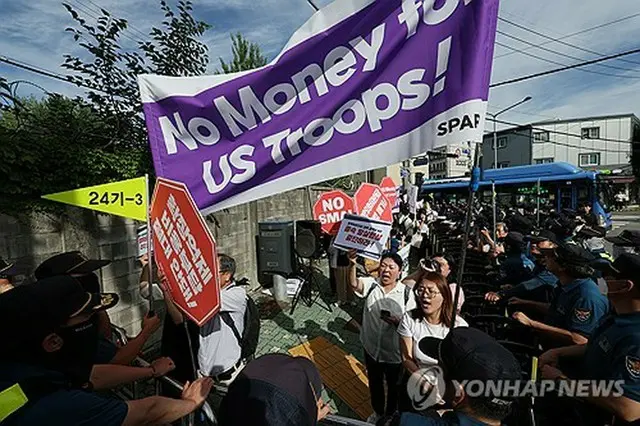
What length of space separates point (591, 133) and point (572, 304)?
5292cm

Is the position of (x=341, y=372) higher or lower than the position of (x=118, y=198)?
lower

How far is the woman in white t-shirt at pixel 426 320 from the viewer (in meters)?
2.48

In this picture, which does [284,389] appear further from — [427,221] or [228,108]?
[427,221]

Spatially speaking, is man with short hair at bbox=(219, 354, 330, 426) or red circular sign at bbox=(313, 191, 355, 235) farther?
red circular sign at bbox=(313, 191, 355, 235)

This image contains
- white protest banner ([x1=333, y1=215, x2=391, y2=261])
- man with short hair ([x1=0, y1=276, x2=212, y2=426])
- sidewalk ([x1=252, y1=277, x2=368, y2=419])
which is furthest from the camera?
sidewalk ([x1=252, y1=277, x2=368, y2=419])

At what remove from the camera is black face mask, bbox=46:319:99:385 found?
1.49 metres

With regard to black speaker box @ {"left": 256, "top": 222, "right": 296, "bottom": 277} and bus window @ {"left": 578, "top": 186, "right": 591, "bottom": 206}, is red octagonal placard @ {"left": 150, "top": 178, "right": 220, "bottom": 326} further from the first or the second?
bus window @ {"left": 578, "top": 186, "right": 591, "bottom": 206}

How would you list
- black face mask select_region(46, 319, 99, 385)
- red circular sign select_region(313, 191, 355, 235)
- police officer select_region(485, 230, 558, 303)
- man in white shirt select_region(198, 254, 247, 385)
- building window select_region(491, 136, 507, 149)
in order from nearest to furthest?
black face mask select_region(46, 319, 99, 385) → man in white shirt select_region(198, 254, 247, 385) → police officer select_region(485, 230, 558, 303) → red circular sign select_region(313, 191, 355, 235) → building window select_region(491, 136, 507, 149)

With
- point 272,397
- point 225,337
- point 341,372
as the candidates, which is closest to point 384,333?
point 225,337

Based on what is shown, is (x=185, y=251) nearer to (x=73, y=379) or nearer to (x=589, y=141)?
(x=73, y=379)

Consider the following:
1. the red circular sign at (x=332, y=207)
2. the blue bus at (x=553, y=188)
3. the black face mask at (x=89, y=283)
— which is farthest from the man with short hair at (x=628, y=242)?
the blue bus at (x=553, y=188)

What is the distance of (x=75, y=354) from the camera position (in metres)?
1.56

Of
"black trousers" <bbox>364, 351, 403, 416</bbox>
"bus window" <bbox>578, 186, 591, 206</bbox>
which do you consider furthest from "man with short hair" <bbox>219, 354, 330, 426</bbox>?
"bus window" <bbox>578, 186, 591, 206</bbox>
